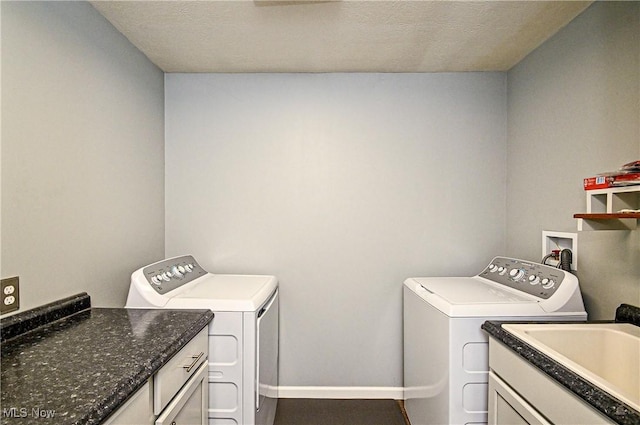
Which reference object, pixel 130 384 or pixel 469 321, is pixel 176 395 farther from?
pixel 469 321

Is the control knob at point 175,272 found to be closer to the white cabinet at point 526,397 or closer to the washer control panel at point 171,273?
the washer control panel at point 171,273

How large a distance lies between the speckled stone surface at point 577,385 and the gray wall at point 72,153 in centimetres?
173

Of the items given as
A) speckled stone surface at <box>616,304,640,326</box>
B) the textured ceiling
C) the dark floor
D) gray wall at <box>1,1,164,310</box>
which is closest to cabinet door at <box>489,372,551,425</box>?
speckled stone surface at <box>616,304,640,326</box>

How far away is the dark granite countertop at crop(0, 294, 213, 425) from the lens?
843 mm

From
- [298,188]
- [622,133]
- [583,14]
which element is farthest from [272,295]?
[583,14]

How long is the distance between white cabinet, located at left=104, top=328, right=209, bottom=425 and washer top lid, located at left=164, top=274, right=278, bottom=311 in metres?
0.16

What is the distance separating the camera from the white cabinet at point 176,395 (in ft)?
3.44

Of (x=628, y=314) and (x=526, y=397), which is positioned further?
(x=628, y=314)

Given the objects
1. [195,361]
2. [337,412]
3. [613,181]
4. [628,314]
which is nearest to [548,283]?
[628,314]

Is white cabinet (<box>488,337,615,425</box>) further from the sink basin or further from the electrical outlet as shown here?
the electrical outlet

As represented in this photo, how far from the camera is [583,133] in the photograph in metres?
1.82

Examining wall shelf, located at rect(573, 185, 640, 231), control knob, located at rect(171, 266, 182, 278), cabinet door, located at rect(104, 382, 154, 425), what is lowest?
cabinet door, located at rect(104, 382, 154, 425)

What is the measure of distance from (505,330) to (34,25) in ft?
6.85

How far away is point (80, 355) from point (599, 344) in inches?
69.7
